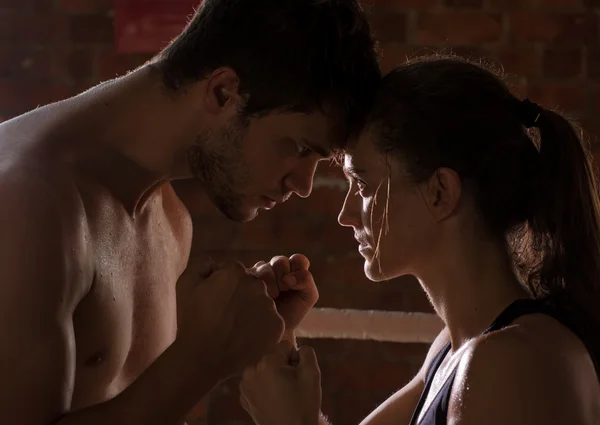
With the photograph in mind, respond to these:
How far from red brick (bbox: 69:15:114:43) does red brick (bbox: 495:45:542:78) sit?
100cm

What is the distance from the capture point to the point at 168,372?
1.05m

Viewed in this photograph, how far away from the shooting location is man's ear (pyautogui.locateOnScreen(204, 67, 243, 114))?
4.11 ft

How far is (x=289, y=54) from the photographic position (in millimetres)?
1250

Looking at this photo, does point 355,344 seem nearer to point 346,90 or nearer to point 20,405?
point 346,90

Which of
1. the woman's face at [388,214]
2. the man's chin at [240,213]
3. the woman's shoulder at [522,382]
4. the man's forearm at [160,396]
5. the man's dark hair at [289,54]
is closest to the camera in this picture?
the woman's shoulder at [522,382]

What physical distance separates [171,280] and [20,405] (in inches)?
20.3

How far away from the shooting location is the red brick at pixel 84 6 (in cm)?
229

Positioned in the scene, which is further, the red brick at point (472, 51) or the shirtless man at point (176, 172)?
the red brick at point (472, 51)

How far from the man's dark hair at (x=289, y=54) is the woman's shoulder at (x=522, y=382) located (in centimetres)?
41

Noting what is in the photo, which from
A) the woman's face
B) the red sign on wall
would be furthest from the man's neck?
the red sign on wall

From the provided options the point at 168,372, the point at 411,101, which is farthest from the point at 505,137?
the point at 168,372

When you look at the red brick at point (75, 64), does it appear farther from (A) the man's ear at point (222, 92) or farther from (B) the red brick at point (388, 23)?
(A) the man's ear at point (222, 92)

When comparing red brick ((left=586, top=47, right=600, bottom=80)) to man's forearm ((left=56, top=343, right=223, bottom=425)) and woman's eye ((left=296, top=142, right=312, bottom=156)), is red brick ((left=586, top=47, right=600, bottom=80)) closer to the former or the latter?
woman's eye ((left=296, top=142, right=312, bottom=156))

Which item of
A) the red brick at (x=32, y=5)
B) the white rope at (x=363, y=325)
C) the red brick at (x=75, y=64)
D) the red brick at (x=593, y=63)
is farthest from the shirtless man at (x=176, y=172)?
the red brick at (x=593, y=63)
